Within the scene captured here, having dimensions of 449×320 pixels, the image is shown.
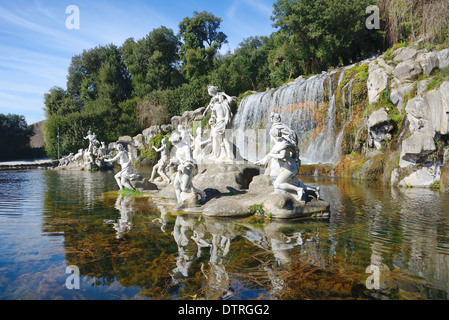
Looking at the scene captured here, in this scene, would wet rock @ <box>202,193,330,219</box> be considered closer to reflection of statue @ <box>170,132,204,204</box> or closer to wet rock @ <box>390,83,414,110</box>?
reflection of statue @ <box>170,132,204,204</box>

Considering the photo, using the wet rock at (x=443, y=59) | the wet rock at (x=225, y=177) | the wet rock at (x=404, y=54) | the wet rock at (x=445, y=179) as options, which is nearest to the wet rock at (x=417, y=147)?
the wet rock at (x=445, y=179)

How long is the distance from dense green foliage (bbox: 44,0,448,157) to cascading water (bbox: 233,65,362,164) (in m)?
8.93

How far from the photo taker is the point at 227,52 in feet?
174

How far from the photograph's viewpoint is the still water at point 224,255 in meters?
3.75

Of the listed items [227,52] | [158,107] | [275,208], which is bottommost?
[275,208]

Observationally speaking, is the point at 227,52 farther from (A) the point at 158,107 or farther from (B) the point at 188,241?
(B) the point at 188,241

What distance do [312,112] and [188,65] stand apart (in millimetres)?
28154

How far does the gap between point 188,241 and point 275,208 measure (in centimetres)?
→ 260

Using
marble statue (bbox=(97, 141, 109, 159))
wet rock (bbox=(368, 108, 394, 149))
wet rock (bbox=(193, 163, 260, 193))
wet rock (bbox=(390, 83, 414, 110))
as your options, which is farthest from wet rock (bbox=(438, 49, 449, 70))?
marble statue (bbox=(97, 141, 109, 159))

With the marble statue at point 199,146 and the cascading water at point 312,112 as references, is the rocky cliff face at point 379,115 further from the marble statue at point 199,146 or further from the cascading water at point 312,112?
the marble statue at point 199,146

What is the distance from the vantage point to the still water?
12.3ft

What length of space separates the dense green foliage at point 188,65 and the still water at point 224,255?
26872mm
